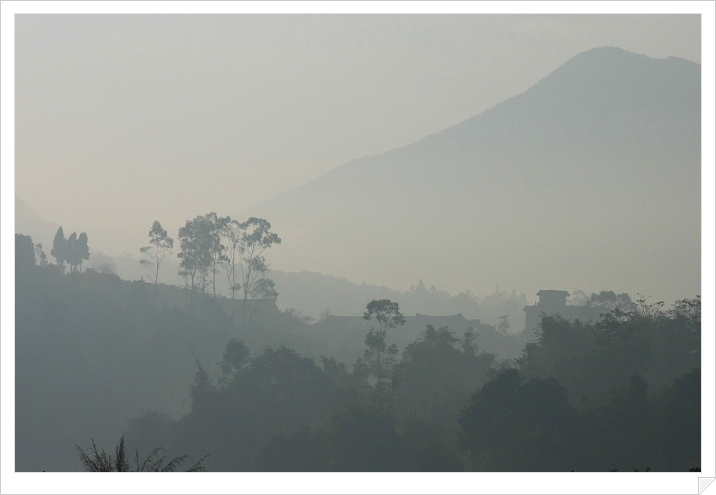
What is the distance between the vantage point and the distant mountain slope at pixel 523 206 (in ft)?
72.0

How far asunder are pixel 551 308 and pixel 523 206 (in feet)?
18.6

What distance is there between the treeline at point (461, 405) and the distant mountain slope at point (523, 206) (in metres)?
4.19

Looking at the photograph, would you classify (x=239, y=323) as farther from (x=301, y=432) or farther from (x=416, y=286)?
(x=301, y=432)

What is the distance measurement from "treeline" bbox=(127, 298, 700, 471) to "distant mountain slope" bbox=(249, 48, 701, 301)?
4.19 meters

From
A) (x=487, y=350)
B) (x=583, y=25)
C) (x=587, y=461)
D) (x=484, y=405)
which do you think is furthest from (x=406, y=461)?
(x=583, y=25)

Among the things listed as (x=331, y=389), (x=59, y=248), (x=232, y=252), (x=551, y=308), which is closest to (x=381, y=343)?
(x=331, y=389)

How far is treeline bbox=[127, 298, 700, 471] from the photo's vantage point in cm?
1277

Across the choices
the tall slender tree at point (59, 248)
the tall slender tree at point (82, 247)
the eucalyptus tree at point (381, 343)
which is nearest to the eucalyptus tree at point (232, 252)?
the tall slender tree at point (82, 247)

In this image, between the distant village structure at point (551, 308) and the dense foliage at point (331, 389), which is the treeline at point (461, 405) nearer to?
the dense foliage at point (331, 389)

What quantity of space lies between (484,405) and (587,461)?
210cm

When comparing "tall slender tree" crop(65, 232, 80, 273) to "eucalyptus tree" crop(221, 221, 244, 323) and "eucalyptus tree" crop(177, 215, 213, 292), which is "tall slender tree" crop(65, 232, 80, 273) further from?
"eucalyptus tree" crop(221, 221, 244, 323)

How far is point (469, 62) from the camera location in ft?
55.7

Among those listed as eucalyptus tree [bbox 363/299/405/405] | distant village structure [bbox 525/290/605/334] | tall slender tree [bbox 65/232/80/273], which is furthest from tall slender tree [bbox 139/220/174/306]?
distant village structure [bbox 525/290/605/334]

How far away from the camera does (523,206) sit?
27.2 m
